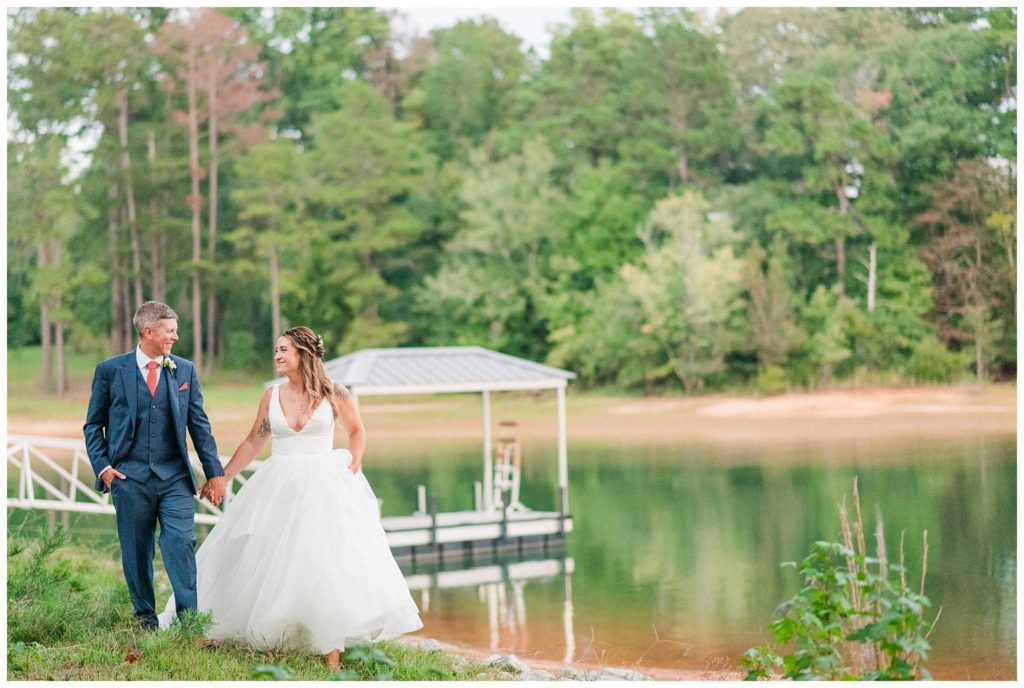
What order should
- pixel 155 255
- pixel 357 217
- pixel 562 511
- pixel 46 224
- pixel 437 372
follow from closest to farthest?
pixel 562 511 < pixel 437 372 < pixel 46 224 < pixel 357 217 < pixel 155 255

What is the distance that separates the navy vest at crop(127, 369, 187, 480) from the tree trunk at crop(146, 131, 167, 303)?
2926 cm

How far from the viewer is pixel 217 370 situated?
108ft

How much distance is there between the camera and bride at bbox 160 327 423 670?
5070 millimetres

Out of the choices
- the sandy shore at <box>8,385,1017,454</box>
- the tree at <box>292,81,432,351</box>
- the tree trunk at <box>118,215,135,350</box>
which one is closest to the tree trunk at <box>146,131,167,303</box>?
the tree trunk at <box>118,215,135,350</box>

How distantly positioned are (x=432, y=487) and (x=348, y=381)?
8.03 m

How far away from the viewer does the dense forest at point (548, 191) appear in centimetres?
3138

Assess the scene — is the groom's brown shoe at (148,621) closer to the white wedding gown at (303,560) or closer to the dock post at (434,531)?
the white wedding gown at (303,560)

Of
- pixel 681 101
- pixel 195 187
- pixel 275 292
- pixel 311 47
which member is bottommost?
pixel 275 292

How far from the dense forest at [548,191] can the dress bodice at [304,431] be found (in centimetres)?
2566

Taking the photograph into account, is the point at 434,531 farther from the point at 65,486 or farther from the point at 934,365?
the point at 934,365

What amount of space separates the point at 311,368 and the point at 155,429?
0.63 metres

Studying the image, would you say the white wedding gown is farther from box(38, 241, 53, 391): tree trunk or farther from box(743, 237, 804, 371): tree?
box(38, 241, 53, 391): tree trunk

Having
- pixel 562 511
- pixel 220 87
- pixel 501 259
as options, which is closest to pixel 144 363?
pixel 562 511

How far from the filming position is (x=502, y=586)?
1174 centimetres
